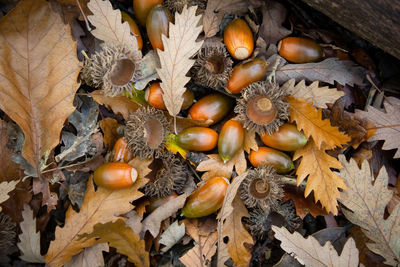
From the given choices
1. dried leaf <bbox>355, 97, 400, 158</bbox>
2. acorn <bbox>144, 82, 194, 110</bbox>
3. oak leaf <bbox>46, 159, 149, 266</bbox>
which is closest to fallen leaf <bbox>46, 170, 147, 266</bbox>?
oak leaf <bbox>46, 159, 149, 266</bbox>

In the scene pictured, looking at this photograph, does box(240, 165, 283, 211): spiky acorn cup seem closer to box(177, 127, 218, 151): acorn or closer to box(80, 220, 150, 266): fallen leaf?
box(177, 127, 218, 151): acorn

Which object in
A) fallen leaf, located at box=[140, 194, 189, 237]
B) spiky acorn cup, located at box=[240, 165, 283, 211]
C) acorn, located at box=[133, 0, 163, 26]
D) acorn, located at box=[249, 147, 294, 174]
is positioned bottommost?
fallen leaf, located at box=[140, 194, 189, 237]

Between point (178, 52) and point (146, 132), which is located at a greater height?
point (178, 52)

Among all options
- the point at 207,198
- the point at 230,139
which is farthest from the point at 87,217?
the point at 230,139

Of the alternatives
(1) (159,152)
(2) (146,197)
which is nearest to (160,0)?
(1) (159,152)

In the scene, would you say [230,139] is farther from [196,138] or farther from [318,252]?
[318,252]
